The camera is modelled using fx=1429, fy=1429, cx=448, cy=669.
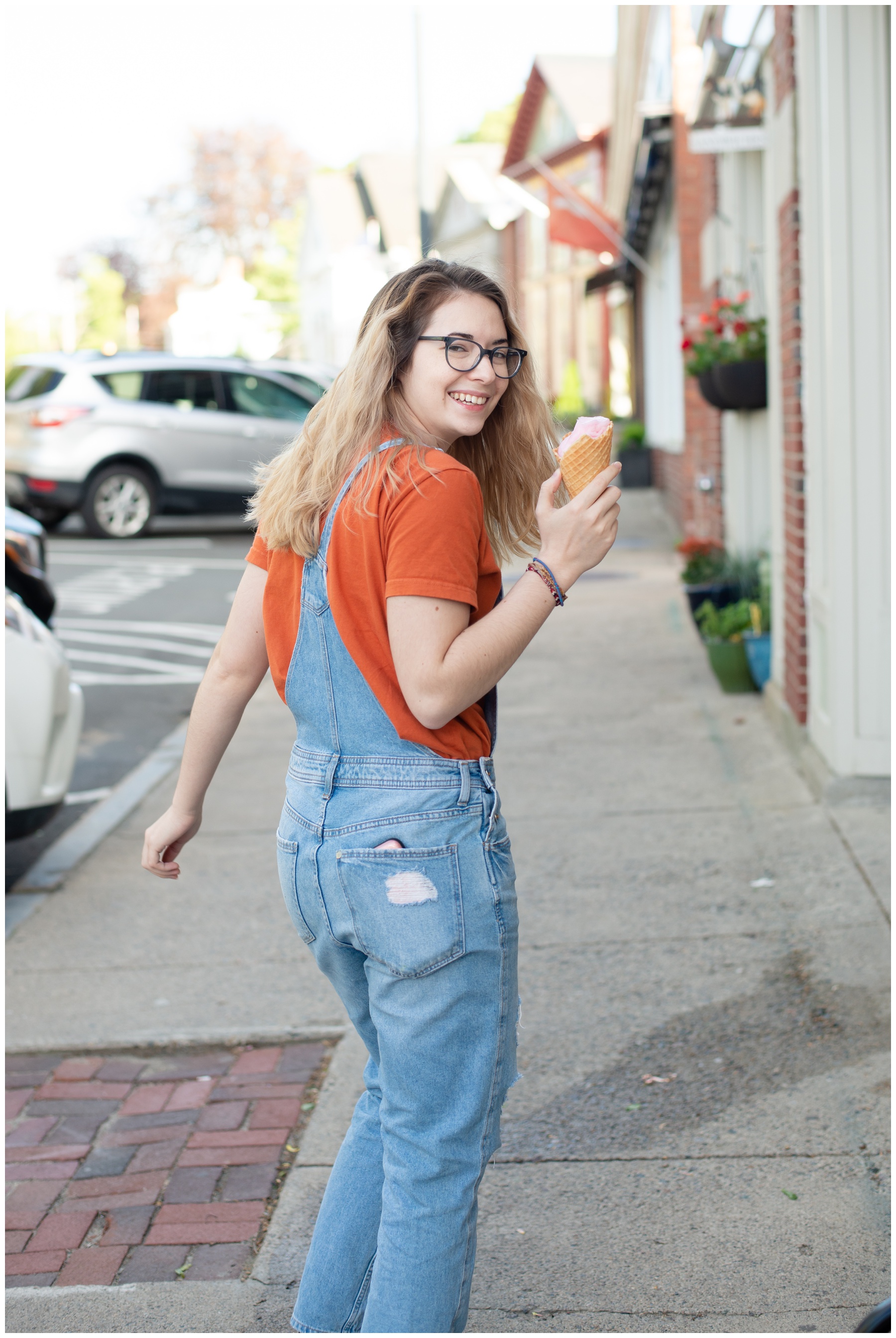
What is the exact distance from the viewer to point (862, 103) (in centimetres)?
520

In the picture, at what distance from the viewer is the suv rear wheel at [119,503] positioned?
52.7 ft

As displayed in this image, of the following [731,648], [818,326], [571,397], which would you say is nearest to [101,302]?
[571,397]

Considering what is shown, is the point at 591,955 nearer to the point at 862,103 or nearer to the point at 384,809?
the point at 384,809

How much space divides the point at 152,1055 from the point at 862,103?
4090mm

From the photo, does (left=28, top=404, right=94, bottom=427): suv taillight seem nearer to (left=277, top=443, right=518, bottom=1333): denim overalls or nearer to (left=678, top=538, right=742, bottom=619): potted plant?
(left=678, top=538, right=742, bottom=619): potted plant

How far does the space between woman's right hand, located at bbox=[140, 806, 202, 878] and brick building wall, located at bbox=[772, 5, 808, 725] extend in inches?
165

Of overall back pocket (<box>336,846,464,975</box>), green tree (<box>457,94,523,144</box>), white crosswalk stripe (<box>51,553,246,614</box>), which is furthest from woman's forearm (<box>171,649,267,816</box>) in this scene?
green tree (<box>457,94,523,144</box>)

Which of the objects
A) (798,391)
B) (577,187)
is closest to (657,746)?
(798,391)

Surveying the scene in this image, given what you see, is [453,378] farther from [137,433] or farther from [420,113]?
[420,113]

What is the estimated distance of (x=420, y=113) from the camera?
17.5 m

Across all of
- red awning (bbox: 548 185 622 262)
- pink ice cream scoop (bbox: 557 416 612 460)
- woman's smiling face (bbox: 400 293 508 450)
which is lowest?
pink ice cream scoop (bbox: 557 416 612 460)

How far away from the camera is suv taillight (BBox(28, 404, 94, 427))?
51.0ft

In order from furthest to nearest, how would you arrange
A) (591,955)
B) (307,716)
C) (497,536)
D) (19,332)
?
(19,332), (591,955), (497,536), (307,716)

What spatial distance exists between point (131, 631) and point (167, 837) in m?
8.66
